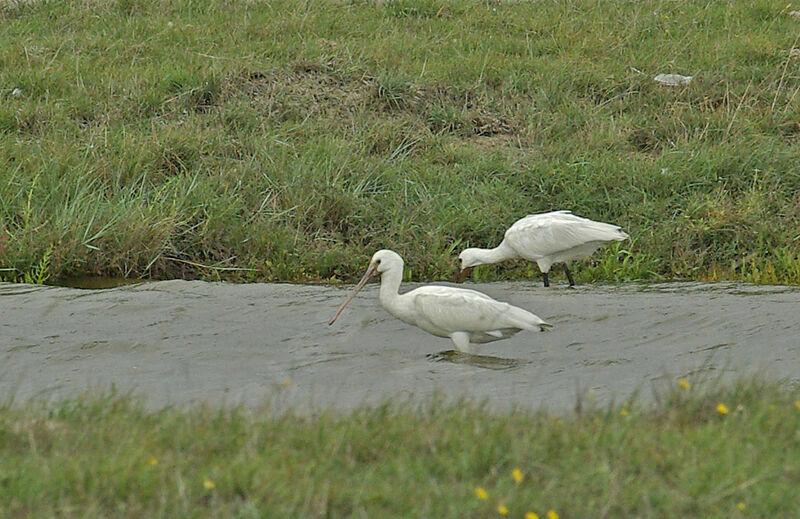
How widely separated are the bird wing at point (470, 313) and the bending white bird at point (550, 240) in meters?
1.99

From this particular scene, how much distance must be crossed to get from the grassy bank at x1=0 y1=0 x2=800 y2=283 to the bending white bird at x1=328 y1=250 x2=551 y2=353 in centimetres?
264

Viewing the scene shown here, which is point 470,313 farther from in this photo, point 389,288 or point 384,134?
point 384,134

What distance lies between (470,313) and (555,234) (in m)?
2.18

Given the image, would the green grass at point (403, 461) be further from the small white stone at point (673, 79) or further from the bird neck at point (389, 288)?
the small white stone at point (673, 79)

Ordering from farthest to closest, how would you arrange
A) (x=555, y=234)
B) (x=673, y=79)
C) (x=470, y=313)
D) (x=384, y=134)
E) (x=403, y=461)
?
(x=673, y=79), (x=384, y=134), (x=555, y=234), (x=470, y=313), (x=403, y=461)

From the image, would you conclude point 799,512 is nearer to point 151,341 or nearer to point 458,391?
point 458,391

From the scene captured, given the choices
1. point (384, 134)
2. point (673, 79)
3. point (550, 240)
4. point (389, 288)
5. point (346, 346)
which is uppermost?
point (673, 79)

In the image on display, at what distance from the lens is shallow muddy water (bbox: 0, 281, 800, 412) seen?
616cm

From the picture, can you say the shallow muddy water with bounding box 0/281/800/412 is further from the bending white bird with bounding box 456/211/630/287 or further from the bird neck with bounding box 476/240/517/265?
the bird neck with bounding box 476/240/517/265

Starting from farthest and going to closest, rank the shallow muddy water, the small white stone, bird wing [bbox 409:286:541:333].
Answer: the small white stone, bird wing [bbox 409:286:541:333], the shallow muddy water

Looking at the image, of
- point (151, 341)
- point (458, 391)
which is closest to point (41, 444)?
point (458, 391)

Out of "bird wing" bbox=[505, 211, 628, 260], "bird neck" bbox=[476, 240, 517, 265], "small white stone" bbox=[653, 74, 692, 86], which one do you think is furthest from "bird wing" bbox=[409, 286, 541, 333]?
"small white stone" bbox=[653, 74, 692, 86]

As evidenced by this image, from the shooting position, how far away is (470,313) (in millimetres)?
7105

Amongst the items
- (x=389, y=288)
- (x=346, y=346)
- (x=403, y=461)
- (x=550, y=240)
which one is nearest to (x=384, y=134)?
(x=550, y=240)
